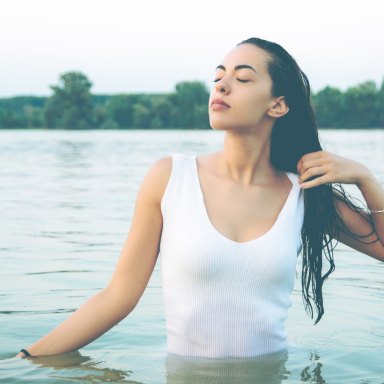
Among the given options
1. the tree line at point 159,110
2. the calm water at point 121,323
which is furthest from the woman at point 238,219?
the tree line at point 159,110

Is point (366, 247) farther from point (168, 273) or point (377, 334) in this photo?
point (377, 334)

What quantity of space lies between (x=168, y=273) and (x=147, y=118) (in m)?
72.3

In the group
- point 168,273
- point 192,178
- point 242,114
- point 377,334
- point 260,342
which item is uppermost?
point 242,114

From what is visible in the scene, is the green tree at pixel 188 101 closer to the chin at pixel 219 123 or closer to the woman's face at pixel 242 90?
the woman's face at pixel 242 90

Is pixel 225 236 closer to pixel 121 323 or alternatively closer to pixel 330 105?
pixel 121 323

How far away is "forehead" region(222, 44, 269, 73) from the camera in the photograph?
11.3ft

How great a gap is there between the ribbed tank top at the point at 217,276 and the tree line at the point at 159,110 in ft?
212

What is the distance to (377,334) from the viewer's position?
508 cm

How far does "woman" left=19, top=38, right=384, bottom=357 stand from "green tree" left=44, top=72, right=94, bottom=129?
74.3 meters

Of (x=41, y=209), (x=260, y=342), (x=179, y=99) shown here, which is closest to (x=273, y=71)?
(x=260, y=342)

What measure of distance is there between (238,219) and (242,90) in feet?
1.69

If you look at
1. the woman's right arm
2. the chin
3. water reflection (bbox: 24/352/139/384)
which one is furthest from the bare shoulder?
water reflection (bbox: 24/352/139/384)

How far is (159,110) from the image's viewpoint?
74188 mm

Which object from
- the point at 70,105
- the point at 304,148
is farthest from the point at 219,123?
the point at 70,105
